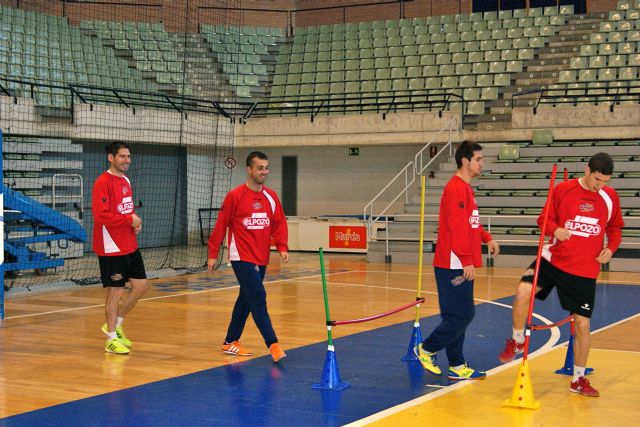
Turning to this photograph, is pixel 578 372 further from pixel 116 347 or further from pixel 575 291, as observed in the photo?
pixel 116 347

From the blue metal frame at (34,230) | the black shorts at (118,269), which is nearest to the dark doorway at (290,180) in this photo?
→ the blue metal frame at (34,230)

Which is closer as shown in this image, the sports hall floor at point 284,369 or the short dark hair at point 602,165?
the sports hall floor at point 284,369

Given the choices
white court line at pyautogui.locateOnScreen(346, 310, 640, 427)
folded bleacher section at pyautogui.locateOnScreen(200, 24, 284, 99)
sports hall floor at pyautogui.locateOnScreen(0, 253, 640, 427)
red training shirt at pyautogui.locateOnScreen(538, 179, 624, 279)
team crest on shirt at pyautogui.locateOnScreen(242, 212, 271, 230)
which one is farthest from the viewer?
folded bleacher section at pyautogui.locateOnScreen(200, 24, 284, 99)

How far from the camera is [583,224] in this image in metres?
7.46

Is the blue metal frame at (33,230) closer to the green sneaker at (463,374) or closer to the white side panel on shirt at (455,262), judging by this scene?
the green sneaker at (463,374)

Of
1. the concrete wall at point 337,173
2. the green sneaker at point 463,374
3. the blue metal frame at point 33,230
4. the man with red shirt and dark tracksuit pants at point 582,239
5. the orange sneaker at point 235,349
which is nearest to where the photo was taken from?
the man with red shirt and dark tracksuit pants at point 582,239

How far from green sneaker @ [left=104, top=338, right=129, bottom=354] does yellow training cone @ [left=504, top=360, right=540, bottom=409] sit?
4.08 meters

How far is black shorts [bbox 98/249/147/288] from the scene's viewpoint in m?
9.48

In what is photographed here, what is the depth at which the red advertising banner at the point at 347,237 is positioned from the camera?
23.3m

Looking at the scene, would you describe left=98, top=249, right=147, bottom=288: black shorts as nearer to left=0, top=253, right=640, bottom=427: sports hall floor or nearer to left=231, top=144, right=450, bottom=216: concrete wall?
left=0, top=253, right=640, bottom=427: sports hall floor

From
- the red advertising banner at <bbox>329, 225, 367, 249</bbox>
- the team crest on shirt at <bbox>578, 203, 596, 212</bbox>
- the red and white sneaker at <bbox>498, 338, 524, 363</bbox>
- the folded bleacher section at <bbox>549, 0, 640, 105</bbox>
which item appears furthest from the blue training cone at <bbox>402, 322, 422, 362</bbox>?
the folded bleacher section at <bbox>549, 0, 640, 105</bbox>

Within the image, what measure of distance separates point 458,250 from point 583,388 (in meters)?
1.45

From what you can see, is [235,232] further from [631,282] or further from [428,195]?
[428,195]

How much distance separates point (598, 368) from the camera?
8500 millimetres
